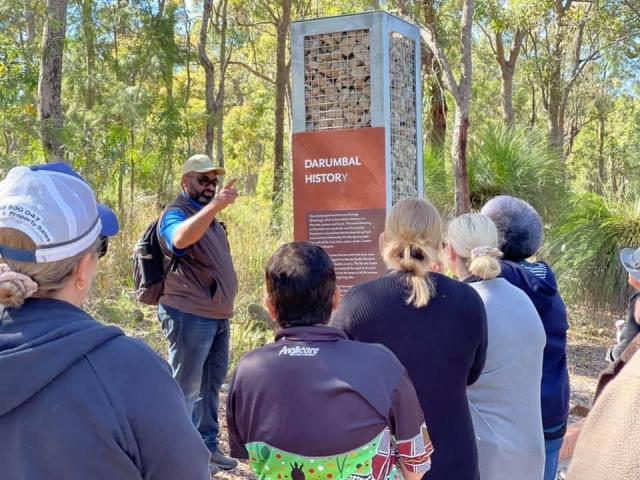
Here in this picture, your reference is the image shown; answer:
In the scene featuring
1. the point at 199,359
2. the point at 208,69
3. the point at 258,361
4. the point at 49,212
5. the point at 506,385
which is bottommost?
the point at 199,359

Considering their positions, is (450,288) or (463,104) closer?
(450,288)

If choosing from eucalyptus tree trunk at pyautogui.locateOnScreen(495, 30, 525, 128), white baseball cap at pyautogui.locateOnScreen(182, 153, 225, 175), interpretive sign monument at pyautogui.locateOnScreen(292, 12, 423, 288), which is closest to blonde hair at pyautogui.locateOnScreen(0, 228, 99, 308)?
white baseball cap at pyautogui.locateOnScreen(182, 153, 225, 175)

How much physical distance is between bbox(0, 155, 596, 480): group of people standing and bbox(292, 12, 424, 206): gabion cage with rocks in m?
1.29

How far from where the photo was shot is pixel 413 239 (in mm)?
2939

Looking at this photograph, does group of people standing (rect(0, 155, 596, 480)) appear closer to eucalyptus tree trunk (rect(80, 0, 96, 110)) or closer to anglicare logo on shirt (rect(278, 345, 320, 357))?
anglicare logo on shirt (rect(278, 345, 320, 357))

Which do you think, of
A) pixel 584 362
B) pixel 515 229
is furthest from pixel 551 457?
pixel 584 362

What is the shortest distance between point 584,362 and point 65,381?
29.4 ft

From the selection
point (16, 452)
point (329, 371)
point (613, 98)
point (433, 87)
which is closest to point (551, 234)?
point (433, 87)

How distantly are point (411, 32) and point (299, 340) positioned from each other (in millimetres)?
3703

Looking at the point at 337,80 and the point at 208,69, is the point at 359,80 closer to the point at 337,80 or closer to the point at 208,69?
the point at 337,80

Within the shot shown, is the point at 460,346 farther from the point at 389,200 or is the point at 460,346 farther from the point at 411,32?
the point at 411,32

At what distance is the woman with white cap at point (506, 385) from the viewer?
10.3ft

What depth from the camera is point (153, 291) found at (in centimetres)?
472

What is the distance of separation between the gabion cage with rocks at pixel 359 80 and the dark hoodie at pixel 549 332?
161cm
